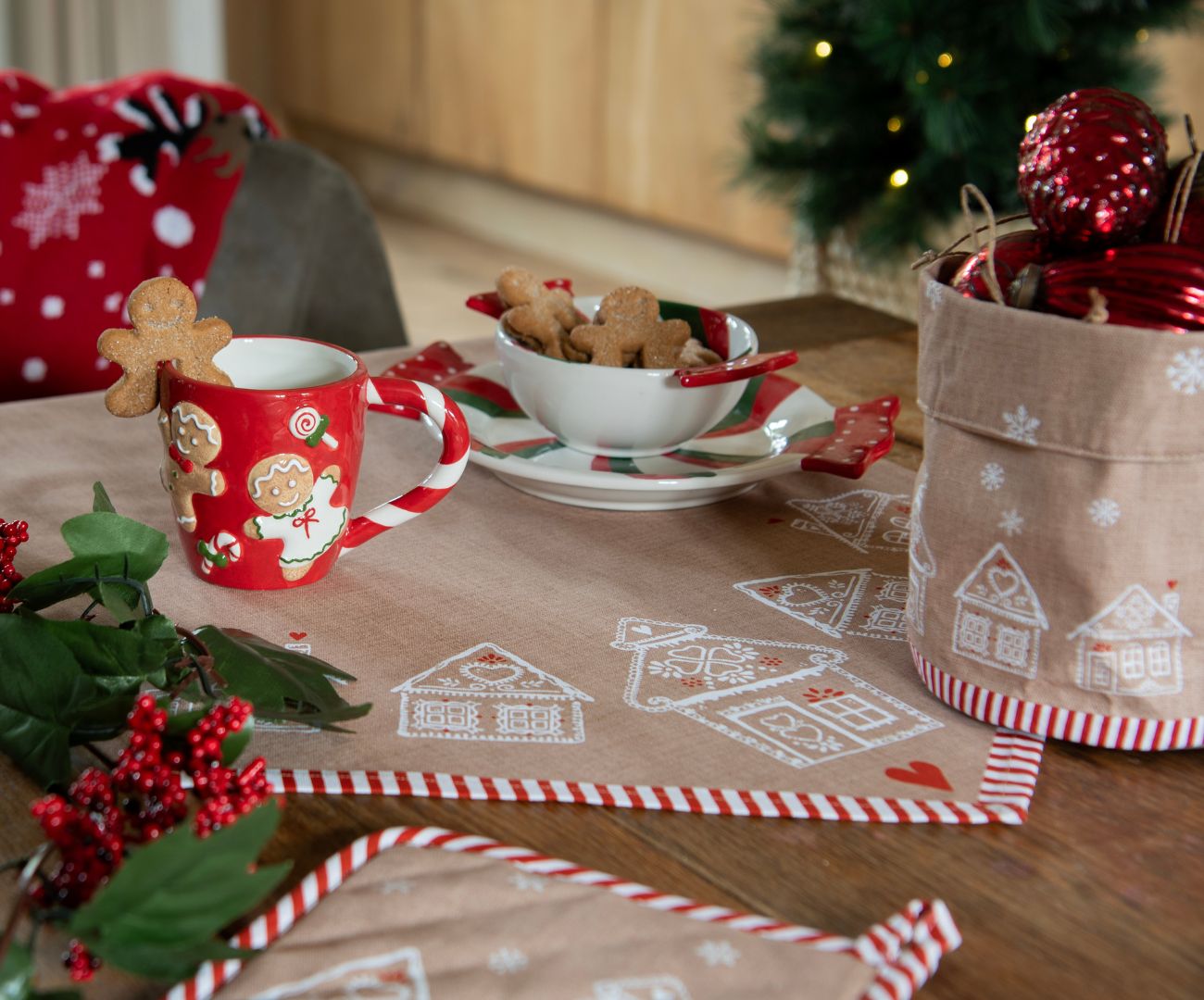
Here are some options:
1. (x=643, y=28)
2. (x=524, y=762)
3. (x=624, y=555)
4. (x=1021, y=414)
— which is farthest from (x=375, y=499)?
(x=643, y=28)

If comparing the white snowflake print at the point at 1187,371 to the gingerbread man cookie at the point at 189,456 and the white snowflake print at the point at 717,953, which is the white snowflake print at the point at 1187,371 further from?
the gingerbread man cookie at the point at 189,456

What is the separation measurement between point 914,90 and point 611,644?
1.61m

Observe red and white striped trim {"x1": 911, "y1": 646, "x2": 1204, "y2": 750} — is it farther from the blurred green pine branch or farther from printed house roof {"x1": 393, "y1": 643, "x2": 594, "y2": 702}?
the blurred green pine branch

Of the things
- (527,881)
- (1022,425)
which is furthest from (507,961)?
(1022,425)

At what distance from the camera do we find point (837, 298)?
1.24 m

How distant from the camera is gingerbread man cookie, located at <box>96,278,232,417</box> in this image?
603 mm

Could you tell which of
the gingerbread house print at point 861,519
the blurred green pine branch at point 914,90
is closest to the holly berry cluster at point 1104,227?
the gingerbread house print at point 861,519

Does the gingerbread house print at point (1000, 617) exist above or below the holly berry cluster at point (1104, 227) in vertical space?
below

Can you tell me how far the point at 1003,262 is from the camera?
53cm

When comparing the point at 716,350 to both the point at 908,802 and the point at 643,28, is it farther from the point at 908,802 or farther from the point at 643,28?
the point at 643,28

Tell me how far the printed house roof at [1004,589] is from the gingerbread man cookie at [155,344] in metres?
0.34

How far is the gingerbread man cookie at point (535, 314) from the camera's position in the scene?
0.78 meters

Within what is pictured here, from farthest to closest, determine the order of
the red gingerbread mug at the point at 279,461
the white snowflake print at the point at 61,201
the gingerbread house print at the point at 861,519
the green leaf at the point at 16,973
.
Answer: the white snowflake print at the point at 61,201 < the gingerbread house print at the point at 861,519 < the red gingerbread mug at the point at 279,461 < the green leaf at the point at 16,973

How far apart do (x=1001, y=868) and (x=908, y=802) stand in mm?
43
